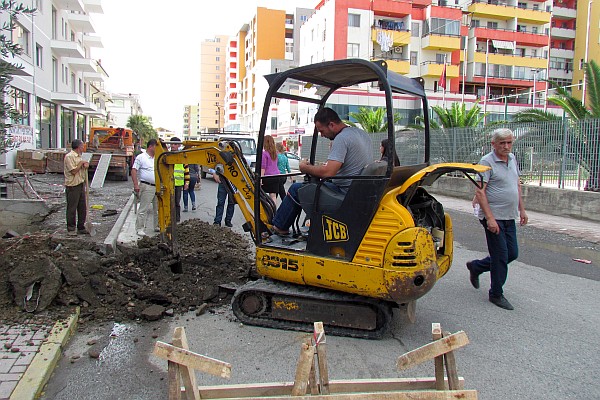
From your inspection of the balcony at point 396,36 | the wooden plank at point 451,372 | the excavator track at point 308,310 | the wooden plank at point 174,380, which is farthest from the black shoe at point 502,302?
the balcony at point 396,36

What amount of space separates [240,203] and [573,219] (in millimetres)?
10145

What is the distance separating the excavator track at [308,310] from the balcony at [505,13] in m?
56.5

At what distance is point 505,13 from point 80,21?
147ft

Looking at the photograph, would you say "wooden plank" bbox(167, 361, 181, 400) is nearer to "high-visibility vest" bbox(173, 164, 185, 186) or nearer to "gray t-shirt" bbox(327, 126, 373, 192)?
"gray t-shirt" bbox(327, 126, 373, 192)

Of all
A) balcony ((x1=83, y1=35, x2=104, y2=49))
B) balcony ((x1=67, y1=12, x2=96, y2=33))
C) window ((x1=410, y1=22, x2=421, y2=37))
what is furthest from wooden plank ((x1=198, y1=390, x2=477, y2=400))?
window ((x1=410, y1=22, x2=421, y2=37))

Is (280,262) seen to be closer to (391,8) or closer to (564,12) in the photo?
(391,8)

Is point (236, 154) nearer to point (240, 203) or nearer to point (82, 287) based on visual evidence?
point (240, 203)

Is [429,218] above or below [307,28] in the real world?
below

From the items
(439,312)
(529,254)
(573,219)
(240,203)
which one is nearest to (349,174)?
(240,203)

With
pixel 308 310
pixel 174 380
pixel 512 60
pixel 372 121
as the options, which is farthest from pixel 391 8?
pixel 174 380

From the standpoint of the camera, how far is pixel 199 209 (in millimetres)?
12906

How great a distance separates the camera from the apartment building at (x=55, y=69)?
26.6m

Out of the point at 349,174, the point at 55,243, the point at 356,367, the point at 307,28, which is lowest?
the point at 356,367

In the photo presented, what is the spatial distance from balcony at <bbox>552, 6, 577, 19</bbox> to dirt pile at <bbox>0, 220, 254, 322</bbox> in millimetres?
69133
